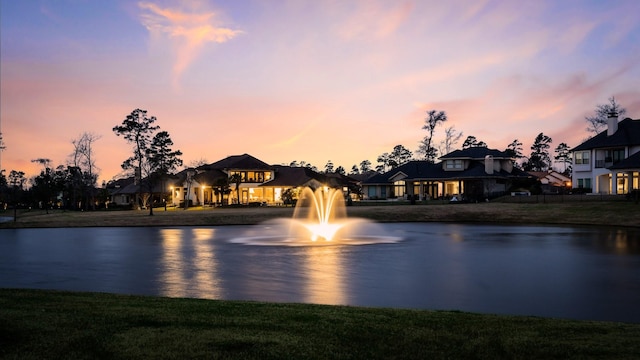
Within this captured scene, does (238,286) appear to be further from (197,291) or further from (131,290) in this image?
(131,290)

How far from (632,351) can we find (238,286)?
39.2 ft

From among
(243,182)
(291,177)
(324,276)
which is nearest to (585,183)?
(291,177)

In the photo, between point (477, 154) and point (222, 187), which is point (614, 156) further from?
point (222, 187)

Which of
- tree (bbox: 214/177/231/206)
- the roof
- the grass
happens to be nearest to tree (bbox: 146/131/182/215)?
tree (bbox: 214/177/231/206)

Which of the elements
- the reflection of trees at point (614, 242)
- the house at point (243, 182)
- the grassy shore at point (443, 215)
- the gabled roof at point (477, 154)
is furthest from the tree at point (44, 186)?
the reflection of trees at point (614, 242)

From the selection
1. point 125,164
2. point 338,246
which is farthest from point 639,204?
point 125,164

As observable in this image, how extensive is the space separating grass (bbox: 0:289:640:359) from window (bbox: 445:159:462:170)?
73.8 metres

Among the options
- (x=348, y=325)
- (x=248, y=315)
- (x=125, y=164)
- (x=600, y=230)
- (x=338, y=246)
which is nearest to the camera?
(x=348, y=325)

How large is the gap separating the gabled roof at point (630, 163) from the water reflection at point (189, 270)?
4650 centimetres

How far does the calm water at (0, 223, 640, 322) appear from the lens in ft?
49.3

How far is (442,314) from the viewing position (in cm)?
1143

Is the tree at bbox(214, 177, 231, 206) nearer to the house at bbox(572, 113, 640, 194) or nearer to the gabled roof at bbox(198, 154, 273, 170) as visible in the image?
the gabled roof at bbox(198, 154, 273, 170)

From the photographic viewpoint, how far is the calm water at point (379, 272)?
15.0 metres

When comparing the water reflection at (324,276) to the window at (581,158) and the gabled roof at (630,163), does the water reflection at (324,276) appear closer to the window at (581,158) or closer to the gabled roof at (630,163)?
the gabled roof at (630,163)
